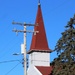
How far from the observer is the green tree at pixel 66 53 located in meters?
46.2

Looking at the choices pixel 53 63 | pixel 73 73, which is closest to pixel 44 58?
pixel 53 63

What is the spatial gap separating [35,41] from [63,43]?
103 ft

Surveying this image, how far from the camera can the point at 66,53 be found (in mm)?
47094

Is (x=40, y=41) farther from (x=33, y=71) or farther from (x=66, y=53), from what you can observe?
(x=66, y=53)

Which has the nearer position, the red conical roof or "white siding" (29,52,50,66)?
the red conical roof

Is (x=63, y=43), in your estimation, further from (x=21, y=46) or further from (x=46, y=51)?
(x=46, y=51)

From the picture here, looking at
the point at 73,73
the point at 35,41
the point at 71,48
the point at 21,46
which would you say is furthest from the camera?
the point at 35,41

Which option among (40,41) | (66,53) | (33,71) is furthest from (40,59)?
(66,53)

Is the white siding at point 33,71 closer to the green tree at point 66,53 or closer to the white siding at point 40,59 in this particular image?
the white siding at point 40,59

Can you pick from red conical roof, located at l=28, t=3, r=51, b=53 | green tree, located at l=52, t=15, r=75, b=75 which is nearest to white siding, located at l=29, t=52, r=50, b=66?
red conical roof, located at l=28, t=3, r=51, b=53

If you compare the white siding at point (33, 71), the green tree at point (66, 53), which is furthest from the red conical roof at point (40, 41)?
the green tree at point (66, 53)

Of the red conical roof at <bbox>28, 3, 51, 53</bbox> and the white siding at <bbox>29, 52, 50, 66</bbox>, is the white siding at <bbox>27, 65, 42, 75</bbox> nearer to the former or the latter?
the white siding at <bbox>29, 52, 50, 66</bbox>

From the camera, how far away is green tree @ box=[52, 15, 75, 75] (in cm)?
4622

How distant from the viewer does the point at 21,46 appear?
34.7 meters
